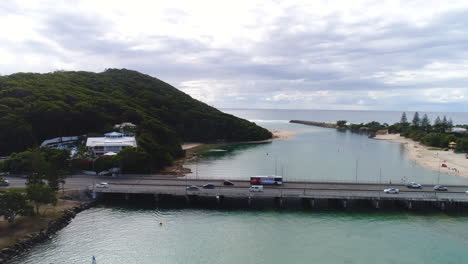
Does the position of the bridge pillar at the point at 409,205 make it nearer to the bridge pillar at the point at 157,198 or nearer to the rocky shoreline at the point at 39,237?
the bridge pillar at the point at 157,198

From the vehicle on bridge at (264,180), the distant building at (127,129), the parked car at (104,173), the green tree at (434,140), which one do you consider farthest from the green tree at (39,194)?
the green tree at (434,140)

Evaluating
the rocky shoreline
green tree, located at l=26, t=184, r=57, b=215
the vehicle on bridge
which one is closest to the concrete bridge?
the vehicle on bridge

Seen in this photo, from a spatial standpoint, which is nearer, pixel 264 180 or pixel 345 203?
pixel 345 203

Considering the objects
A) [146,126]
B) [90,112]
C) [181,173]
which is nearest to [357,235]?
[181,173]

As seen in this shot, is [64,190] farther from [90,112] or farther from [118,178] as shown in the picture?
[90,112]

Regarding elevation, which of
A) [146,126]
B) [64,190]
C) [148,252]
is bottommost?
[148,252]

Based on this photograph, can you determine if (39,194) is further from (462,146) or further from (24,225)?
(462,146)

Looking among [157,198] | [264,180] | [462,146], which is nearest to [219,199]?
[264,180]
